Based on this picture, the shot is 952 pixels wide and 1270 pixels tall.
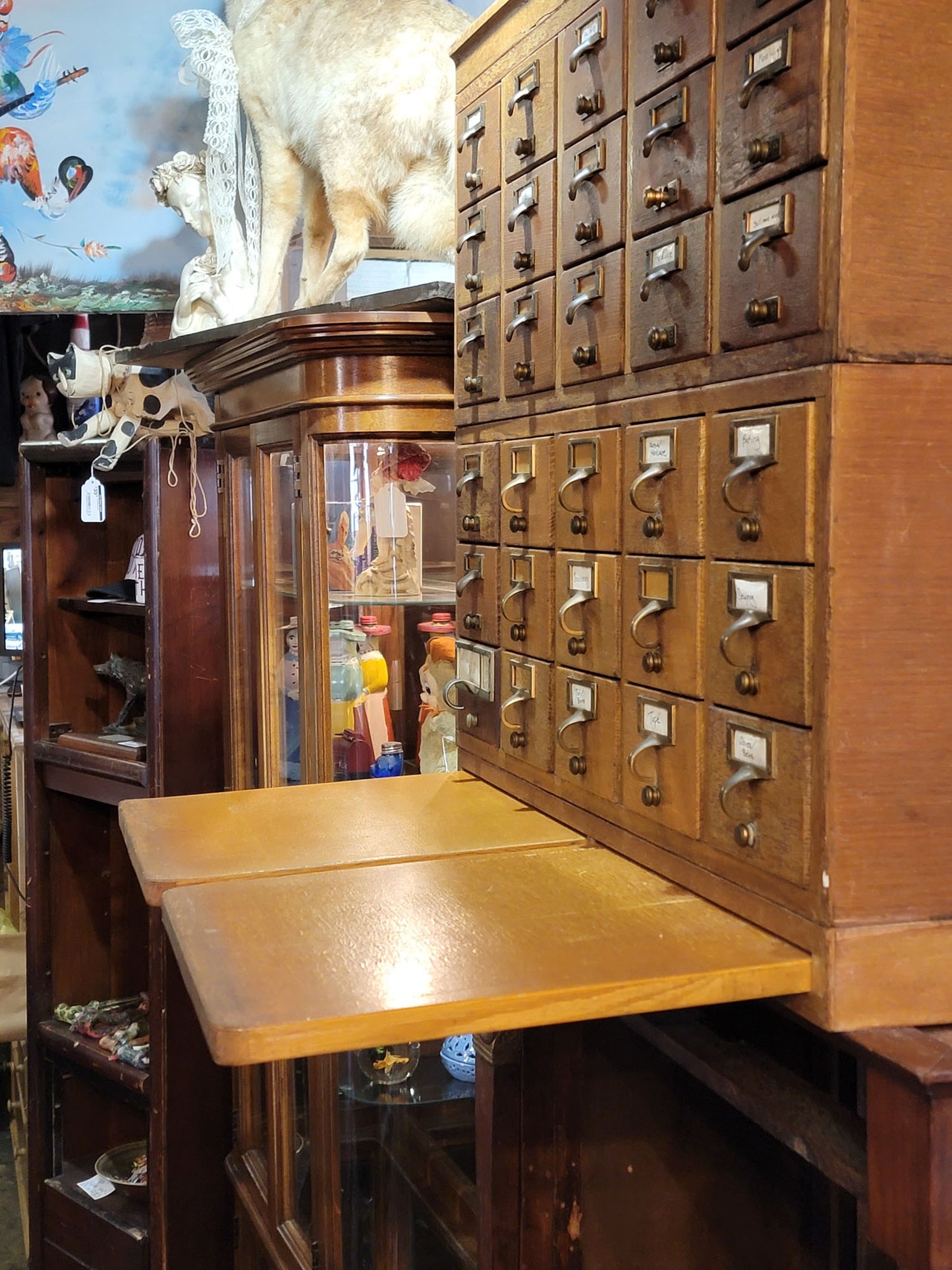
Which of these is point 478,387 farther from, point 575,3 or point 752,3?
point 752,3

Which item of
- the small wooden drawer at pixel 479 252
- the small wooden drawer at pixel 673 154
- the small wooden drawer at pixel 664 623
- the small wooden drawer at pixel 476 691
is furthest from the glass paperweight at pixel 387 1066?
the small wooden drawer at pixel 673 154

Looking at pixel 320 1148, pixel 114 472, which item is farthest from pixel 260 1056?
pixel 114 472

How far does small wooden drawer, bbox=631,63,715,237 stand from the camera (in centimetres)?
114

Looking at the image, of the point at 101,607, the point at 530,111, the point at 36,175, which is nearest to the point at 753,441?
the point at 530,111

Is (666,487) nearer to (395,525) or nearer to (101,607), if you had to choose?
(395,525)

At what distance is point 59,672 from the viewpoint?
10.8 feet

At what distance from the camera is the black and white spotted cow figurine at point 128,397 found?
2.88 meters

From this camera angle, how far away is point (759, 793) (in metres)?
1.08

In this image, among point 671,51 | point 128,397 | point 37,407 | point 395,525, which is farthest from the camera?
point 37,407

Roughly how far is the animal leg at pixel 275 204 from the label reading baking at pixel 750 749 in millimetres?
1618

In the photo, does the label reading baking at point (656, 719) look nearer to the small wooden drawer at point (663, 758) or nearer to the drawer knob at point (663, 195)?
the small wooden drawer at point (663, 758)

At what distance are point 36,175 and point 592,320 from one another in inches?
87.4

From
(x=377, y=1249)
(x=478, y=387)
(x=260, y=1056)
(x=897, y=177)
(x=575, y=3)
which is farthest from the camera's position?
(x=377, y=1249)

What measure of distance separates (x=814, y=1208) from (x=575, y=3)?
1512 millimetres
